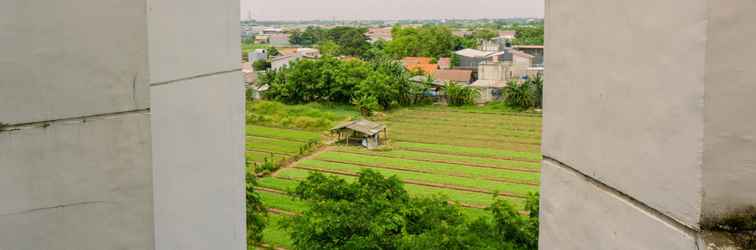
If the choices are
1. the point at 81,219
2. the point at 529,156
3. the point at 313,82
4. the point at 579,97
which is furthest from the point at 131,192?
the point at 313,82

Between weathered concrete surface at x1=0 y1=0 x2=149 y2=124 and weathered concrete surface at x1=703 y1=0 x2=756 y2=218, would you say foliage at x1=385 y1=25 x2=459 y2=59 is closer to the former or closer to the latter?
weathered concrete surface at x1=0 y1=0 x2=149 y2=124

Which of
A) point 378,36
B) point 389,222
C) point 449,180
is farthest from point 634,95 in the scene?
point 378,36

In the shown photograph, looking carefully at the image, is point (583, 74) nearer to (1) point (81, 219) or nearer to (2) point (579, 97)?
(2) point (579, 97)

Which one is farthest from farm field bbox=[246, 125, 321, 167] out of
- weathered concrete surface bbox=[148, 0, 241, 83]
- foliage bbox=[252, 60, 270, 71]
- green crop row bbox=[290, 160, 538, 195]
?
weathered concrete surface bbox=[148, 0, 241, 83]

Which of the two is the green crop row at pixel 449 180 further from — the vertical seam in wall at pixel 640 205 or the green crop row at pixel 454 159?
the vertical seam in wall at pixel 640 205

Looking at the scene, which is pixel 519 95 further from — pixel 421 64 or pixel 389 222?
pixel 389 222
